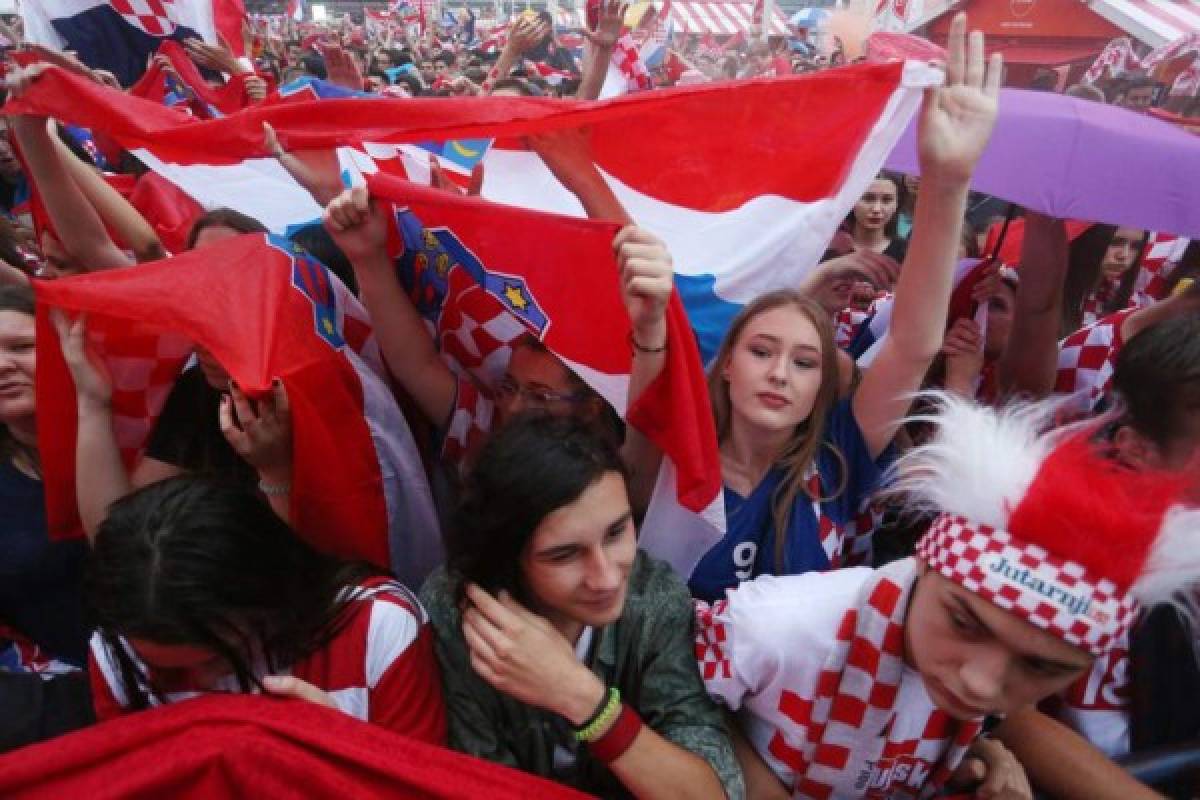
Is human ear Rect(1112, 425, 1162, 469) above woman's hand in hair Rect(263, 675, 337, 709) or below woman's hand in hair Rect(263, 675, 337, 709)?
above

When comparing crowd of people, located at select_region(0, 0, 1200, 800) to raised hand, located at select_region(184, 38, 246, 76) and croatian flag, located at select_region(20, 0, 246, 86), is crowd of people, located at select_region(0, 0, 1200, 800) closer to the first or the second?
raised hand, located at select_region(184, 38, 246, 76)

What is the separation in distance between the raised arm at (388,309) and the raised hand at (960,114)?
44.8 inches

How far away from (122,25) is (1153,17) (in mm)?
10369

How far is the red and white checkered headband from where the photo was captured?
1.05 metres

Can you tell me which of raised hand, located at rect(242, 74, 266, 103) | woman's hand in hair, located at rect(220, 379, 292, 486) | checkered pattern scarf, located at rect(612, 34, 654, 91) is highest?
checkered pattern scarf, located at rect(612, 34, 654, 91)

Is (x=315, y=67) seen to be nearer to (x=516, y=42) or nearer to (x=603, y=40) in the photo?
(x=516, y=42)

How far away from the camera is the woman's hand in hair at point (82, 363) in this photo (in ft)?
5.32

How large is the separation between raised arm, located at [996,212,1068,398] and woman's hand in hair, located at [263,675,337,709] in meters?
1.88

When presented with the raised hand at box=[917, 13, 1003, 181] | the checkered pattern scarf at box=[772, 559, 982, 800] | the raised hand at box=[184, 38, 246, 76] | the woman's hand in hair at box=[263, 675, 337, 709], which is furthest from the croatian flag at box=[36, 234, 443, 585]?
the raised hand at box=[184, 38, 246, 76]

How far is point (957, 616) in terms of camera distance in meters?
1.15

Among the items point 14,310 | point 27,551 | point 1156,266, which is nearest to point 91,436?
point 27,551

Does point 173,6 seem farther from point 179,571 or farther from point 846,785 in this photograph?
point 846,785

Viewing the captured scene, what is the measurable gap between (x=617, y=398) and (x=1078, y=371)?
4.83 feet

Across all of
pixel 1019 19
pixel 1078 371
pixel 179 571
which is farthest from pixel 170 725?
pixel 1019 19
